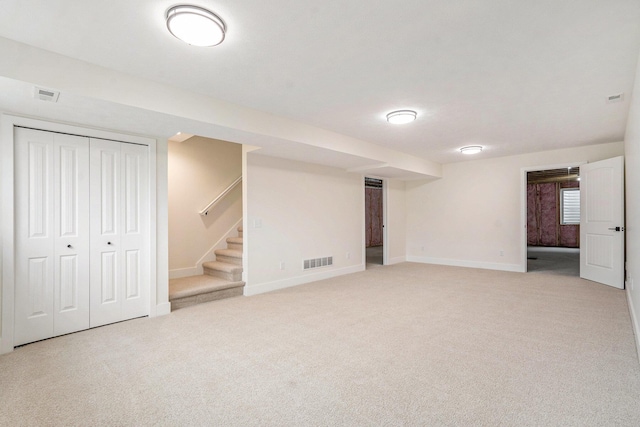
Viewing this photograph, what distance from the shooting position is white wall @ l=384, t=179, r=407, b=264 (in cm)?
773

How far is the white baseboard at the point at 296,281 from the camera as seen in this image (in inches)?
191

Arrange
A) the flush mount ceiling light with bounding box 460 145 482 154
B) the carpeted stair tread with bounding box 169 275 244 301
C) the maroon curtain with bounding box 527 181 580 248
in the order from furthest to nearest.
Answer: the maroon curtain with bounding box 527 181 580 248 → the flush mount ceiling light with bounding box 460 145 482 154 → the carpeted stair tread with bounding box 169 275 244 301

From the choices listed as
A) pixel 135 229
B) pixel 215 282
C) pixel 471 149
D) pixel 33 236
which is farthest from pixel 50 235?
pixel 471 149

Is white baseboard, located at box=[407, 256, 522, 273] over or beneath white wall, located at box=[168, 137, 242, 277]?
beneath

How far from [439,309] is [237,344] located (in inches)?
96.0

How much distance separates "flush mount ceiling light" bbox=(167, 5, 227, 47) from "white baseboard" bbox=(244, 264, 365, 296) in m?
3.47

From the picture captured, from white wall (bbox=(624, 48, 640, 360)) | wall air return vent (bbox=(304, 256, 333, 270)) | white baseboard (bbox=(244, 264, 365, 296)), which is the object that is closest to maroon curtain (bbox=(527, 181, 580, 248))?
white baseboard (bbox=(244, 264, 365, 296))

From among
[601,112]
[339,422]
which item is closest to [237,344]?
[339,422]

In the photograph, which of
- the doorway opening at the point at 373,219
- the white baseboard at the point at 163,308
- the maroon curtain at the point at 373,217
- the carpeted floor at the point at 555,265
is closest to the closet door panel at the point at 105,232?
the white baseboard at the point at 163,308

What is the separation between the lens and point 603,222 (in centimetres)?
522

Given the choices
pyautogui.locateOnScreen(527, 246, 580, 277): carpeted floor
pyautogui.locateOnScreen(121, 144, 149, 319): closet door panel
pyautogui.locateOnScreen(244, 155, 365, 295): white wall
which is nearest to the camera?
pyautogui.locateOnScreen(121, 144, 149, 319): closet door panel

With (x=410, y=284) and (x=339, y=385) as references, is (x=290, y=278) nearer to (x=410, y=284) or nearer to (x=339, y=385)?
(x=410, y=284)

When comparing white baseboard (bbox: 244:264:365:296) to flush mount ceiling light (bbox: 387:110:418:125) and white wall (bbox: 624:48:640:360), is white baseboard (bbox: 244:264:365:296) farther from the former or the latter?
white wall (bbox: 624:48:640:360)

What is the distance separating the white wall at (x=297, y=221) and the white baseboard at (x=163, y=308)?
3.81 feet
